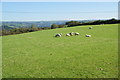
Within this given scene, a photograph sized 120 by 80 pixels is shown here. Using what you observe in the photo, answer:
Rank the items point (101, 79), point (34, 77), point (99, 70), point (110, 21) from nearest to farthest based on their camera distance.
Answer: point (101, 79) < point (34, 77) < point (99, 70) < point (110, 21)

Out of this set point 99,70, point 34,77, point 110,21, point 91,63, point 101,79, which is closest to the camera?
point 101,79

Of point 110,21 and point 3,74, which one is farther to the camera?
point 110,21

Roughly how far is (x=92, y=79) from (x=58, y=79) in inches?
55.6

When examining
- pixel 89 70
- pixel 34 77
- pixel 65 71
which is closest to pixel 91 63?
pixel 89 70

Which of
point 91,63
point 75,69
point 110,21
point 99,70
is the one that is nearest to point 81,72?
point 75,69

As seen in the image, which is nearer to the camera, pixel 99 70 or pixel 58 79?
pixel 58 79

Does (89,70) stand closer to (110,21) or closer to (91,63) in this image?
(91,63)

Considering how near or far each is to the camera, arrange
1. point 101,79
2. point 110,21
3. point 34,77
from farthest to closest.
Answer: point 110,21
point 34,77
point 101,79

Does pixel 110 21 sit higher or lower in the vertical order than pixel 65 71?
higher

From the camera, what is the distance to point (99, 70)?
5961 mm

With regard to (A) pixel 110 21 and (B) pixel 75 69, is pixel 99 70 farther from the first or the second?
(A) pixel 110 21

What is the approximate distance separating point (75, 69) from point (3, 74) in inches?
140

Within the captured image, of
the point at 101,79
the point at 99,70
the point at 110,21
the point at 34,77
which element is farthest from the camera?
the point at 110,21

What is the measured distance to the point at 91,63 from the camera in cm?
704
